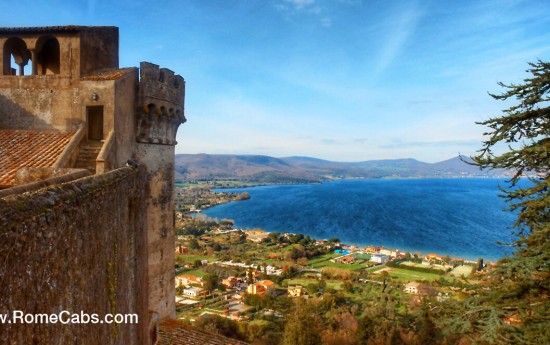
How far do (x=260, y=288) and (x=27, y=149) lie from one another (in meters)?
53.9

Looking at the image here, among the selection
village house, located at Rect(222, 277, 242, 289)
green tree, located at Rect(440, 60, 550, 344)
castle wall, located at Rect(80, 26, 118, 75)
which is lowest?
village house, located at Rect(222, 277, 242, 289)

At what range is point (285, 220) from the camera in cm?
13625

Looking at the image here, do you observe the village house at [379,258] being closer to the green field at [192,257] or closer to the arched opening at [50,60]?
the green field at [192,257]

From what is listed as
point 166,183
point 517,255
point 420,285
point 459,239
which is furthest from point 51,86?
point 459,239

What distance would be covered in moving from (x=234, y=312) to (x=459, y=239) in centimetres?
7500

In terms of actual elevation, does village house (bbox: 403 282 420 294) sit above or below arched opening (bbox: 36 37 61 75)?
below

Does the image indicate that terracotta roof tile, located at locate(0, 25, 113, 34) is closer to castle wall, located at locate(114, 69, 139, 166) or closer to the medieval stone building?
the medieval stone building

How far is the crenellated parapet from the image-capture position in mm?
10977

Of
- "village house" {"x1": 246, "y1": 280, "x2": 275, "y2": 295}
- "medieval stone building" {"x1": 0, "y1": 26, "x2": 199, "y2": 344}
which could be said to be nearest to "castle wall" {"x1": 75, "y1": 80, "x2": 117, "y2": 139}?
"medieval stone building" {"x1": 0, "y1": 26, "x2": 199, "y2": 344}

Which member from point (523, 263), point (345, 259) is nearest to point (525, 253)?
point (523, 263)

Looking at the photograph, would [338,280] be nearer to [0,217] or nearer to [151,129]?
[151,129]

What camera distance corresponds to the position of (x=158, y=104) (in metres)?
11.3

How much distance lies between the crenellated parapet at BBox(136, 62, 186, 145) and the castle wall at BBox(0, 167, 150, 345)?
5.29 m

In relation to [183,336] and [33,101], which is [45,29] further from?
[183,336]
